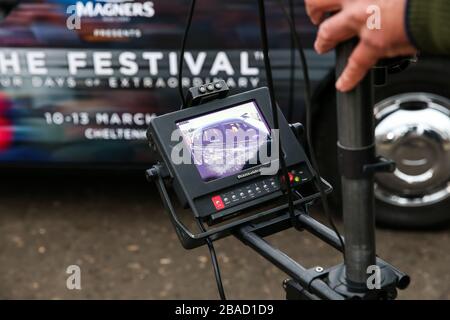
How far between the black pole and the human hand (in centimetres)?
3

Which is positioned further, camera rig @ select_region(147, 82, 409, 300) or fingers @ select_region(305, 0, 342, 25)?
camera rig @ select_region(147, 82, 409, 300)


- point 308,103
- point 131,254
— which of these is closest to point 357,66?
point 308,103

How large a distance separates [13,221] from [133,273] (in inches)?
30.9

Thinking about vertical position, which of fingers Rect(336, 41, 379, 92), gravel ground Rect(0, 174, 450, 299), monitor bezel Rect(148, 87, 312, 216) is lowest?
gravel ground Rect(0, 174, 450, 299)

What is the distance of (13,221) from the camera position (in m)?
3.51

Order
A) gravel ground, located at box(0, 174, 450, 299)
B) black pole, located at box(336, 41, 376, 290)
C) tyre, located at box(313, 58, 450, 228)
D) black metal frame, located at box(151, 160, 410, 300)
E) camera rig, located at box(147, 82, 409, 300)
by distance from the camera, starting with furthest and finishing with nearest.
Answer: tyre, located at box(313, 58, 450, 228) → gravel ground, located at box(0, 174, 450, 299) → camera rig, located at box(147, 82, 409, 300) → black metal frame, located at box(151, 160, 410, 300) → black pole, located at box(336, 41, 376, 290)

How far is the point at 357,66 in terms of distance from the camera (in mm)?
1016

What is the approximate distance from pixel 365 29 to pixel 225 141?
0.54 meters

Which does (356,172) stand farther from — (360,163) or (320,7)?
(320,7)

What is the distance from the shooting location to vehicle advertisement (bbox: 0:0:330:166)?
9.87ft

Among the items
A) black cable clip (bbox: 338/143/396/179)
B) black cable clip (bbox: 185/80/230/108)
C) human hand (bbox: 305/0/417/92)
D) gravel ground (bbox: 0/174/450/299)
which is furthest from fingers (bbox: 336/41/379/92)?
gravel ground (bbox: 0/174/450/299)

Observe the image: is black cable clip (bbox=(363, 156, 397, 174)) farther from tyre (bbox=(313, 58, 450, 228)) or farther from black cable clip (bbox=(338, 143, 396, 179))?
tyre (bbox=(313, 58, 450, 228))
